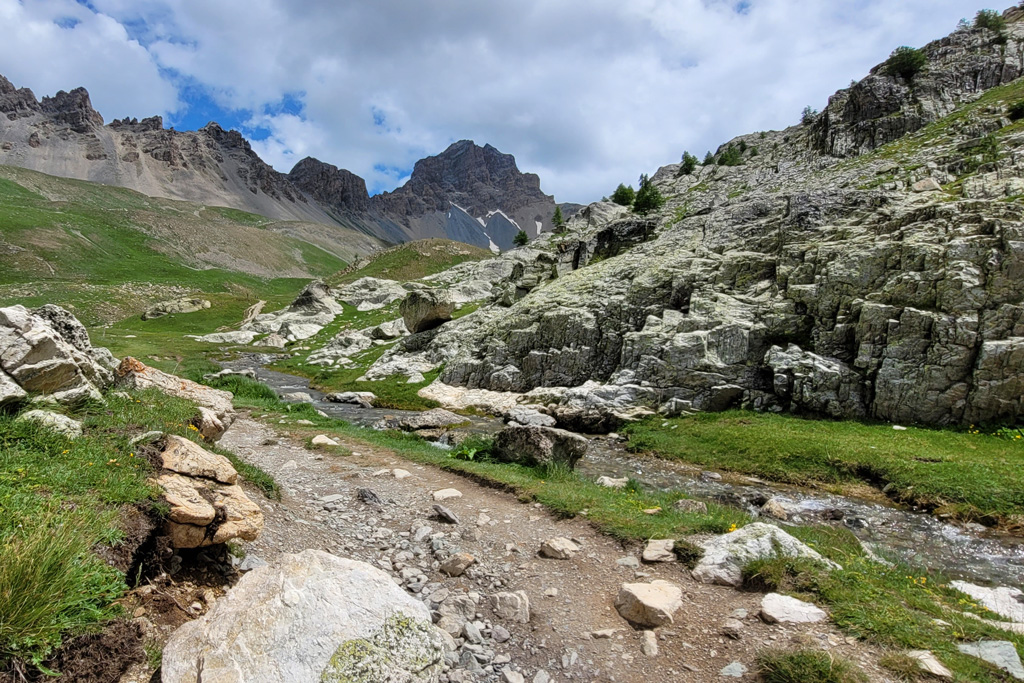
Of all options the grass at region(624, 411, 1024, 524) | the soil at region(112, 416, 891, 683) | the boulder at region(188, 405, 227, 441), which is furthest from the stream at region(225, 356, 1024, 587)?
the boulder at region(188, 405, 227, 441)

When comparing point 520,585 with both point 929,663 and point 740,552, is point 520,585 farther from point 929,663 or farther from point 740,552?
point 929,663

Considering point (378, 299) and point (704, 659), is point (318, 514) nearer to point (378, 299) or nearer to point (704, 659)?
point (704, 659)

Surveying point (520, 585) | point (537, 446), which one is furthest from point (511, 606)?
point (537, 446)

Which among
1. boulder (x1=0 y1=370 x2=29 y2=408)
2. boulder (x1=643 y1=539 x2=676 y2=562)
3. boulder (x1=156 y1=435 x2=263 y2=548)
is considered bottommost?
boulder (x1=643 y1=539 x2=676 y2=562)

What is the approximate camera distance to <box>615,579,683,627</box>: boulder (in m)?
6.88

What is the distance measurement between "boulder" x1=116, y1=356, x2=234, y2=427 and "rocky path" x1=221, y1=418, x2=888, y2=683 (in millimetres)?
3227

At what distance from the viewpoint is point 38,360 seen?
360 inches

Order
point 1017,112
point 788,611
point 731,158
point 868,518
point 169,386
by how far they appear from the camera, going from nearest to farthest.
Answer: point 788,611 < point 868,518 < point 169,386 < point 1017,112 < point 731,158

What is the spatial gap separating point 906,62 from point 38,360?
76620 mm

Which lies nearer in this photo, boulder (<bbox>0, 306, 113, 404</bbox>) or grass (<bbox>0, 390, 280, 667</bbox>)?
grass (<bbox>0, 390, 280, 667</bbox>)

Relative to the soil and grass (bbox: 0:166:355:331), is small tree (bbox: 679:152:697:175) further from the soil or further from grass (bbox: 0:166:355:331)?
grass (bbox: 0:166:355:331)

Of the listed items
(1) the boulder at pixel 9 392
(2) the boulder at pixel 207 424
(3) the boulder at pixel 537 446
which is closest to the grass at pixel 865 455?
(3) the boulder at pixel 537 446

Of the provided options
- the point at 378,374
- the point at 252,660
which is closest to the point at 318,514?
the point at 252,660

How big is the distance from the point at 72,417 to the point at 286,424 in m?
12.4
